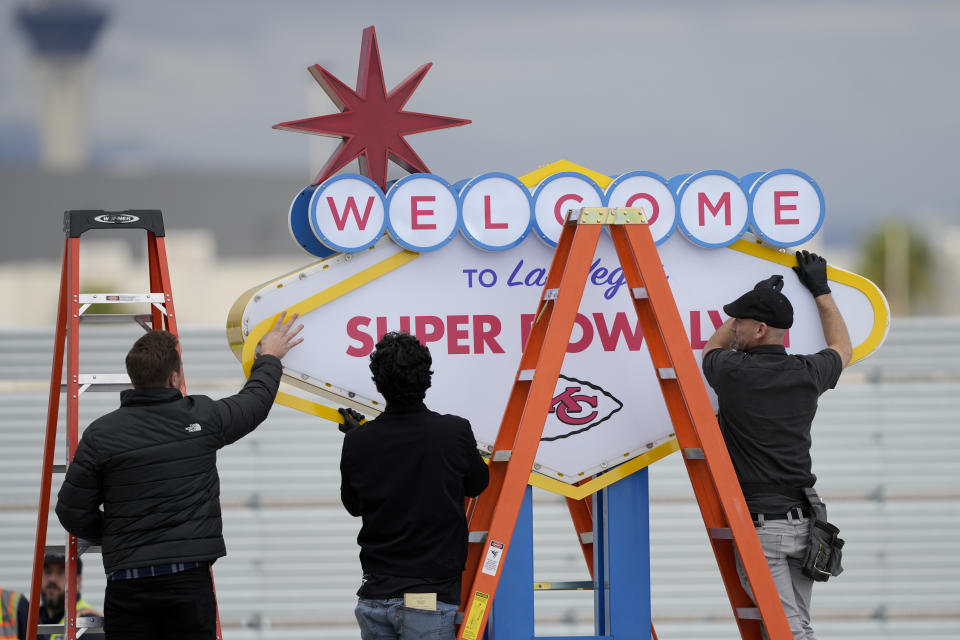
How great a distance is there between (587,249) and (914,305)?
1974 inches

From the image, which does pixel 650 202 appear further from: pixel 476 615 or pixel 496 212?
pixel 476 615

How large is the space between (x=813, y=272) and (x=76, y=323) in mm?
2942

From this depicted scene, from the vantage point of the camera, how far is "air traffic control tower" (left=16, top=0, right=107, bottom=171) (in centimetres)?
6612

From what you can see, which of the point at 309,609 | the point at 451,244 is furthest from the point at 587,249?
the point at 309,609

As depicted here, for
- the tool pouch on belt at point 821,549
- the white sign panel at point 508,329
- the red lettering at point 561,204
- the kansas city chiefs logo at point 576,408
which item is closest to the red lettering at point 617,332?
the white sign panel at point 508,329

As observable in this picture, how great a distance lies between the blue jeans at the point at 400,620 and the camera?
12.2 ft

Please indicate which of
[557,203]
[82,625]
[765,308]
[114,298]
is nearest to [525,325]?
[557,203]

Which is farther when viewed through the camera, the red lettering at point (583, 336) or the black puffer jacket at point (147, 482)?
the red lettering at point (583, 336)

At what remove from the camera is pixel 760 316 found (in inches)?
173

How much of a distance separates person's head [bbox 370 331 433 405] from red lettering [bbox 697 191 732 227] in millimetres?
1525

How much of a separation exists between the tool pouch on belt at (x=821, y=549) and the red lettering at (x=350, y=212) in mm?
2032

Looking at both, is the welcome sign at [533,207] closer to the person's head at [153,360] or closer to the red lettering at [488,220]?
the red lettering at [488,220]

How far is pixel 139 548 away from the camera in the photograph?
377 cm

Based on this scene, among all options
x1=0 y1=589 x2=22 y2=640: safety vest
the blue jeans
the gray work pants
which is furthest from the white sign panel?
x1=0 y1=589 x2=22 y2=640: safety vest
